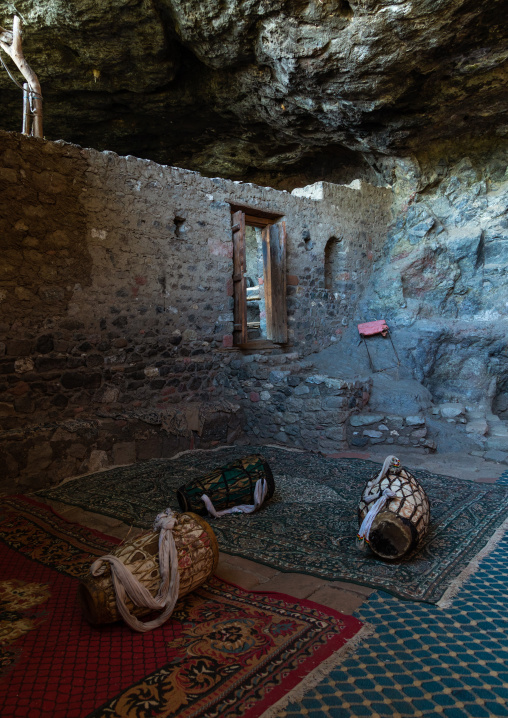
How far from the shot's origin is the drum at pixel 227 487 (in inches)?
→ 144

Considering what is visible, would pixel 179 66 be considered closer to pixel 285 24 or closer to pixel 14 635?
pixel 285 24

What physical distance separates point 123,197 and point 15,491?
3.24 metres

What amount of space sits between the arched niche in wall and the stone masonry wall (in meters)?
0.92

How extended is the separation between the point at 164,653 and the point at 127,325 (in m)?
3.80

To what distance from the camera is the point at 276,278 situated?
23.1ft

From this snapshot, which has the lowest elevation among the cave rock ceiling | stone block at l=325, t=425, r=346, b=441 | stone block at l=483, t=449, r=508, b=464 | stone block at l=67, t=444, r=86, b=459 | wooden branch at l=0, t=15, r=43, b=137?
stone block at l=483, t=449, r=508, b=464

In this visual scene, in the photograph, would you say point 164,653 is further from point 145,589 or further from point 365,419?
point 365,419

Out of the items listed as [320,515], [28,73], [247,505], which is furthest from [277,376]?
[28,73]

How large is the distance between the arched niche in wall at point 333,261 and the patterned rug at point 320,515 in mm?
3752

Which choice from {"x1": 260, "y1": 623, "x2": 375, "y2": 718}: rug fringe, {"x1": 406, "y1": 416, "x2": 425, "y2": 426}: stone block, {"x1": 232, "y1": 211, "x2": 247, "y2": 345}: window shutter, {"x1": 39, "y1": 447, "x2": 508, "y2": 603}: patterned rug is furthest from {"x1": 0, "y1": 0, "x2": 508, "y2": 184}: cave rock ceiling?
{"x1": 260, "y1": 623, "x2": 375, "y2": 718}: rug fringe

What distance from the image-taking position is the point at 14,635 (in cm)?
210

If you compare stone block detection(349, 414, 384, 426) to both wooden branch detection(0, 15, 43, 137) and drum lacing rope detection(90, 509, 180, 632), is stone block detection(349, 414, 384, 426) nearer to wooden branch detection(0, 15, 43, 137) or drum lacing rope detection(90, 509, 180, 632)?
drum lacing rope detection(90, 509, 180, 632)

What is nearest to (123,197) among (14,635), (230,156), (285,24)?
(285,24)

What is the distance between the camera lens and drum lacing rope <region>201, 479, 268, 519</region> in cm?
364
